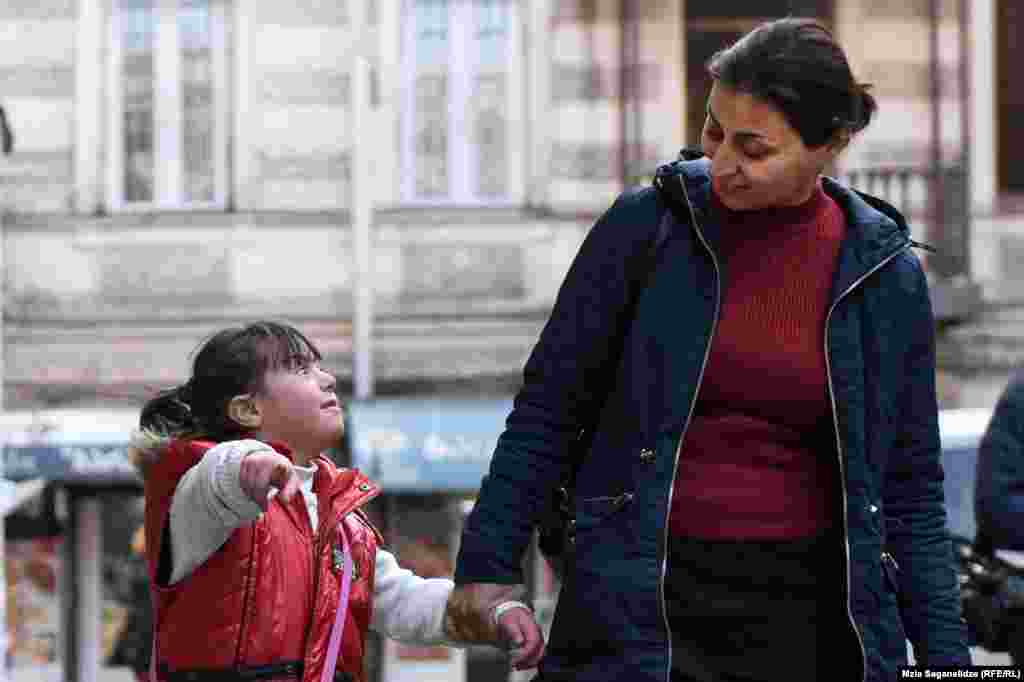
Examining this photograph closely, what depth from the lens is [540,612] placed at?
45.7 ft

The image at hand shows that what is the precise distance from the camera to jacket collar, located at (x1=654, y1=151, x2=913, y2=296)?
3.39 metres

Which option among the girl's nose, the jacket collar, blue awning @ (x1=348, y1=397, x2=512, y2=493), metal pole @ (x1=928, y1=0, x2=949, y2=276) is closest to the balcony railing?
metal pole @ (x1=928, y1=0, x2=949, y2=276)

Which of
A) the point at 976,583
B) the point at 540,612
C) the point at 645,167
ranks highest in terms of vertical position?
the point at 645,167

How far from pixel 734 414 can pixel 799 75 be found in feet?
1.72

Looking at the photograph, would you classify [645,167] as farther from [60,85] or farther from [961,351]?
[60,85]

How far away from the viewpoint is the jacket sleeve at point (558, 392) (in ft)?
11.1

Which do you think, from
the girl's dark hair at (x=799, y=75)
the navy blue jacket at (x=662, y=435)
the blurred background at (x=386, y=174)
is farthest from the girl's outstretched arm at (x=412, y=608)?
the blurred background at (x=386, y=174)

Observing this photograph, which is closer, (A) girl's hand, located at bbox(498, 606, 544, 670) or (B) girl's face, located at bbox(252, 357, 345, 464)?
(A) girl's hand, located at bbox(498, 606, 544, 670)

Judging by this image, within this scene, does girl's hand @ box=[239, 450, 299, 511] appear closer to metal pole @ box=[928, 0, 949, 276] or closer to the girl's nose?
the girl's nose

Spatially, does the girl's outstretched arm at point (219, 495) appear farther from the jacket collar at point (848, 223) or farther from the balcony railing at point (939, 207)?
the balcony railing at point (939, 207)

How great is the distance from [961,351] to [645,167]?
8.33 ft

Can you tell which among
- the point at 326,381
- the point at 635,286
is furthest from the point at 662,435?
the point at 326,381

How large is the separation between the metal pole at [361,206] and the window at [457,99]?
360mm

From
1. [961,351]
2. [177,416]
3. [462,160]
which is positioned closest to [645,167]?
[462,160]
